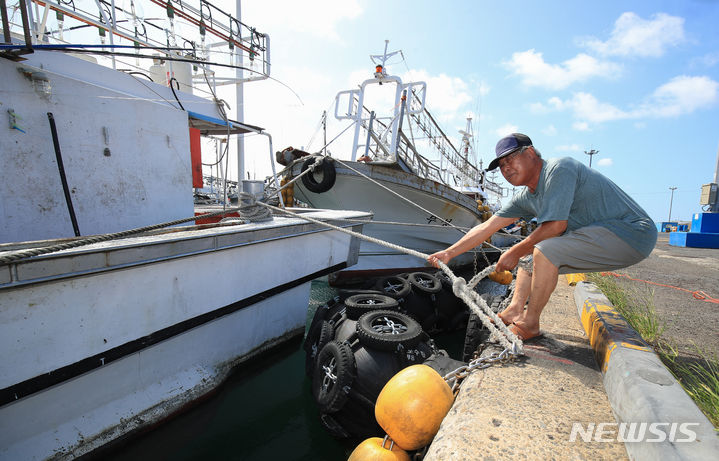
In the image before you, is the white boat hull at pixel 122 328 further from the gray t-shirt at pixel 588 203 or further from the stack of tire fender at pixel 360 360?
the gray t-shirt at pixel 588 203

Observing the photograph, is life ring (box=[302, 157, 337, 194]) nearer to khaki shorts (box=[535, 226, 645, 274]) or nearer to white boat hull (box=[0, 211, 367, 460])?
white boat hull (box=[0, 211, 367, 460])

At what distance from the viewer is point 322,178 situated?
25.3 feet

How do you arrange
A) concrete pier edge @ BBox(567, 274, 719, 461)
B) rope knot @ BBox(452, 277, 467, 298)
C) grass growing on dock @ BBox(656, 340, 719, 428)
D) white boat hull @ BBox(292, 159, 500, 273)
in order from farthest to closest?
white boat hull @ BBox(292, 159, 500, 273), rope knot @ BBox(452, 277, 467, 298), grass growing on dock @ BBox(656, 340, 719, 428), concrete pier edge @ BBox(567, 274, 719, 461)

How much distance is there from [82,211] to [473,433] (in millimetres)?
3809

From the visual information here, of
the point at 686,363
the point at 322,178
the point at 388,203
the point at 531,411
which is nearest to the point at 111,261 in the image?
the point at 531,411

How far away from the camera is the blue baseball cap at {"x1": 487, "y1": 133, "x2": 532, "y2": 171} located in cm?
221

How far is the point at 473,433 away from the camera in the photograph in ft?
4.60

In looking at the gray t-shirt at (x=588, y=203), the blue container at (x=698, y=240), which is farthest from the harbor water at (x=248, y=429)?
the blue container at (x=698, y=240)

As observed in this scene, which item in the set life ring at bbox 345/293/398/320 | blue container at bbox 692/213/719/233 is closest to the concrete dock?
life ring at bbox 345/293/398/320

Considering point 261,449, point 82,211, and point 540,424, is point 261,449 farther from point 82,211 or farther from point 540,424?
point 82,211

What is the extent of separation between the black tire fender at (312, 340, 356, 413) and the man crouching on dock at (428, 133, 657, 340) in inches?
42.5

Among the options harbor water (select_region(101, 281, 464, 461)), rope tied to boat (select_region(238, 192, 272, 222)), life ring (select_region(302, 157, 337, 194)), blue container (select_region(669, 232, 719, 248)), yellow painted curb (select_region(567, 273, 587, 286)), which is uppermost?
life ring (select_region(302, 157, 337, 194))

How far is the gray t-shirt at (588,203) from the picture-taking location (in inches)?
84.7

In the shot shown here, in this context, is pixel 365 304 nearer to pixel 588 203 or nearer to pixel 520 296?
pixel 520 296
